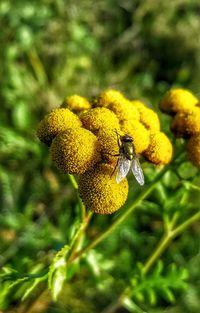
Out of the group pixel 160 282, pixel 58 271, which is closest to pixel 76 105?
pixel 58 271

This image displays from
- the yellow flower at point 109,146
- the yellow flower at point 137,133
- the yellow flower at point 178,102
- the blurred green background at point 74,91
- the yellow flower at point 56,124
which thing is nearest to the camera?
the yellow flower at point 109,146

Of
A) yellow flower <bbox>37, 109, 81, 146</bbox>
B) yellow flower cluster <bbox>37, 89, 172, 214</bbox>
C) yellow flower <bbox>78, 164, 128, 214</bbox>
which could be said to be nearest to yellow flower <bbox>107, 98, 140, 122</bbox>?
yellow flower cluster <bbox>37, 89, 172, 214</bbox>

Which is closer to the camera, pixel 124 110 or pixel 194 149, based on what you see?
pixel 124 110

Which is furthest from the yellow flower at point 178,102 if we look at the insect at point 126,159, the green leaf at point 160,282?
the green leaf at point 160,282

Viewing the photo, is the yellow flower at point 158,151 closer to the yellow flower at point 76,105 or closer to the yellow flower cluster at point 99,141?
the yellow flower cluster at point 99,141

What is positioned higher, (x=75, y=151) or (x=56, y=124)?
(x=56, y=124)

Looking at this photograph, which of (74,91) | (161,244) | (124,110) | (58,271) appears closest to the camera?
(58,271)

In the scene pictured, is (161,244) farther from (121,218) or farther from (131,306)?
(121,218)

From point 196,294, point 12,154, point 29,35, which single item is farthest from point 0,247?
point 29,35
